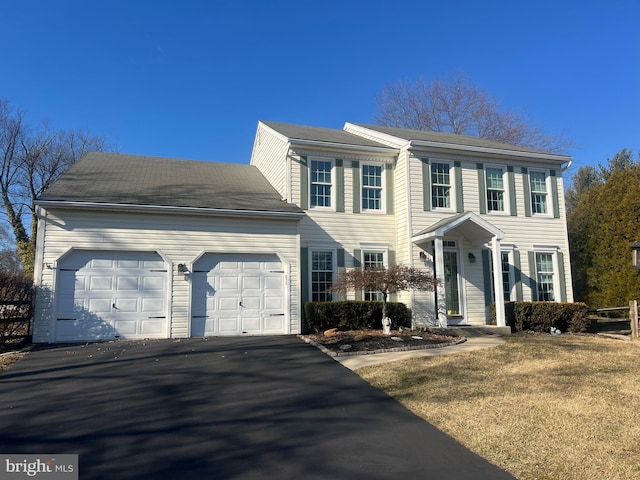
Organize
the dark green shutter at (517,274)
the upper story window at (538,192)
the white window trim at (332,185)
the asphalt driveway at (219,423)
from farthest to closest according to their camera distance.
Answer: the upper story window at (538,192) < the dark green shutter at (517,274) < the white window trim at (332,185) < the asphalt driveway at (219,423)

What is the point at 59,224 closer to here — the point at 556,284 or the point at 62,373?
the point at 62,373

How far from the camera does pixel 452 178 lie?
47.6 ft

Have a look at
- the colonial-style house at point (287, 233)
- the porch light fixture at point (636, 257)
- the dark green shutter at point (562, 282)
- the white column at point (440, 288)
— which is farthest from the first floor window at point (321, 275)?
the porch light fixture at point (636, 257)

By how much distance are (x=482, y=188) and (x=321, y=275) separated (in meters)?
6.26

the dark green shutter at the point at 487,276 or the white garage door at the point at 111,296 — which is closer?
the white garage door at the point at 111,296

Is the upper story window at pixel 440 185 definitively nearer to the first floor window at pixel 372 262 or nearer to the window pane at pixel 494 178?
the window pane at pixel 494 178

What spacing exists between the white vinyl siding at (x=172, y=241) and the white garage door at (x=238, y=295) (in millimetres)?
217

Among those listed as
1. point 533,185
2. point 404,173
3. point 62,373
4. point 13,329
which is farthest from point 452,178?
point 13,329

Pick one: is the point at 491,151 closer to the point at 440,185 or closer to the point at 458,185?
the point at 458,185

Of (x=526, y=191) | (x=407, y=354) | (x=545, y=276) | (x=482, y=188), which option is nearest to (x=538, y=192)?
(x=526, y=191)

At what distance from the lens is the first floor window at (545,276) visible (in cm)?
1506

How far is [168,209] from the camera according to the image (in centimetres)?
1172

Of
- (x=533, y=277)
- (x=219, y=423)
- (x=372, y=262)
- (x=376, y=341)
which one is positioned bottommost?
(x=219, y=423)

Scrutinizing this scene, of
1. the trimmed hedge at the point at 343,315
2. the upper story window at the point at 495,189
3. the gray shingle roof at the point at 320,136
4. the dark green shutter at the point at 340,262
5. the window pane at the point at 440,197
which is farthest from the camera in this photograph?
the upper story window at the point at 495,189
